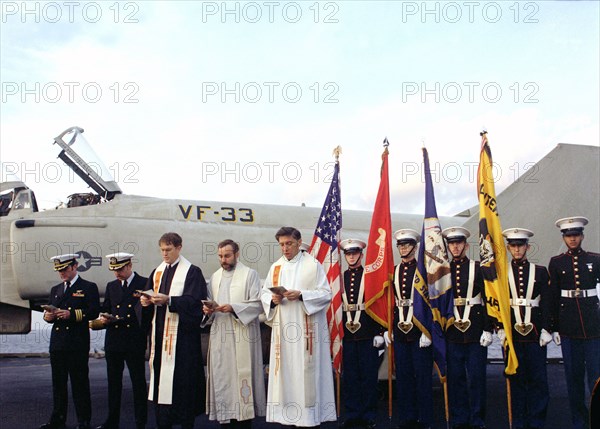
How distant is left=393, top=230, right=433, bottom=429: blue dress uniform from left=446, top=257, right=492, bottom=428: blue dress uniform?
24cm

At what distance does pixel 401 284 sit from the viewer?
6.50 metres

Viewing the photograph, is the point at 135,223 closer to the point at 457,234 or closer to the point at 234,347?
the point at 234,347

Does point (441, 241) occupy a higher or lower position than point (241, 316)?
higher

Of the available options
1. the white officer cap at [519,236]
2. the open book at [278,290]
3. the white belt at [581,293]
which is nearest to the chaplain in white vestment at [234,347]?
the open book at [278,290]

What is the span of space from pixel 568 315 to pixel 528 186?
151 inches

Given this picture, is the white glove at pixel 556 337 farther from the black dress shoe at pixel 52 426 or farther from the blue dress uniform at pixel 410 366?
the black dress shoe at pixel 52 426

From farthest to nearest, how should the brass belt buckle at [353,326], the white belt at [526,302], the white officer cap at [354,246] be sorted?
the white officer cap at [354,246]
the brass belt buckle at [353,326]
the white belt at [526,302]

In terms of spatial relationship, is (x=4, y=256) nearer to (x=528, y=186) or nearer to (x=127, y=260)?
(x=127, y=260)

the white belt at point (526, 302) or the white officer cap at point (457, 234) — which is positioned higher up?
the white officer cap at point (457, 234)

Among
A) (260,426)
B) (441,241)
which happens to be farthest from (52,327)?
(441,241)

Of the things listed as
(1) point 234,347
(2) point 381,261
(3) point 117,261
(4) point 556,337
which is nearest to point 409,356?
(2) point 381,261

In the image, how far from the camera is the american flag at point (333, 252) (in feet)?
21.8

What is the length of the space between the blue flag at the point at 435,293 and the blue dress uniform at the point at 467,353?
79 millimetres

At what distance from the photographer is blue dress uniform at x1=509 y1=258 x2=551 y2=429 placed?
18.9ft
